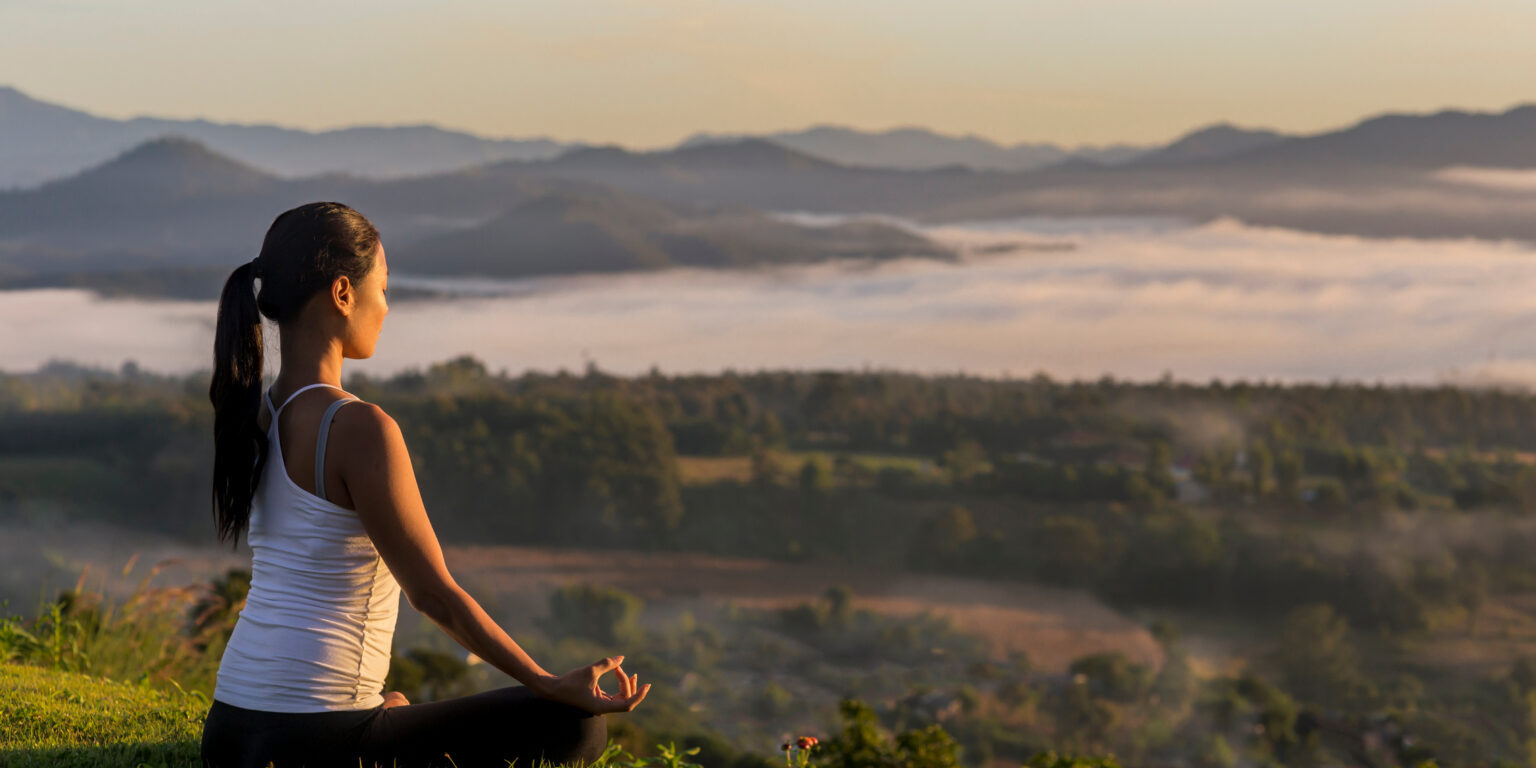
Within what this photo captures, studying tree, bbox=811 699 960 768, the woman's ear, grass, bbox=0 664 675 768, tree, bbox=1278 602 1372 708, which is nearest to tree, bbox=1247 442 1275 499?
tree, bbox=1278 602 1372 708

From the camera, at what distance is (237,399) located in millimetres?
2850

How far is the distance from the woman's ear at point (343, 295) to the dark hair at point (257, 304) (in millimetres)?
12

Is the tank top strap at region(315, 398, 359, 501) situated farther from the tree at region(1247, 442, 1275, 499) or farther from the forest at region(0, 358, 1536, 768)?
the tree at region(1247, 442, 1275, 499)

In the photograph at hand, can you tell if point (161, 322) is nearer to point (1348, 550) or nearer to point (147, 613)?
point (1348, 550)

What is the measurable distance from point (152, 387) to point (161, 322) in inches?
1726

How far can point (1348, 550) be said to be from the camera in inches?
5443

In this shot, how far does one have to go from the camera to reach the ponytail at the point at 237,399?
2791 mm

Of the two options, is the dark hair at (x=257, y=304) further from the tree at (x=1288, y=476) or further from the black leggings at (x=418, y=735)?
the tree at (x=1288, y=476)

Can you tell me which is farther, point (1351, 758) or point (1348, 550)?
point (1348, 550)

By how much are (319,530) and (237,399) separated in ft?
1.33

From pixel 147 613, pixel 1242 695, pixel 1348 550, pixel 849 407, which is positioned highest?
pixel 147 613

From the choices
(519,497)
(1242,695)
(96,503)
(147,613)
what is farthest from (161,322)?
(147,613)

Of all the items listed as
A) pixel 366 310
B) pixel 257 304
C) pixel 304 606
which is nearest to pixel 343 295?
pixel 366 310

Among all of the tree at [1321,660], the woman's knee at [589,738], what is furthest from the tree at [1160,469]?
the woman's knee at [589,738]
